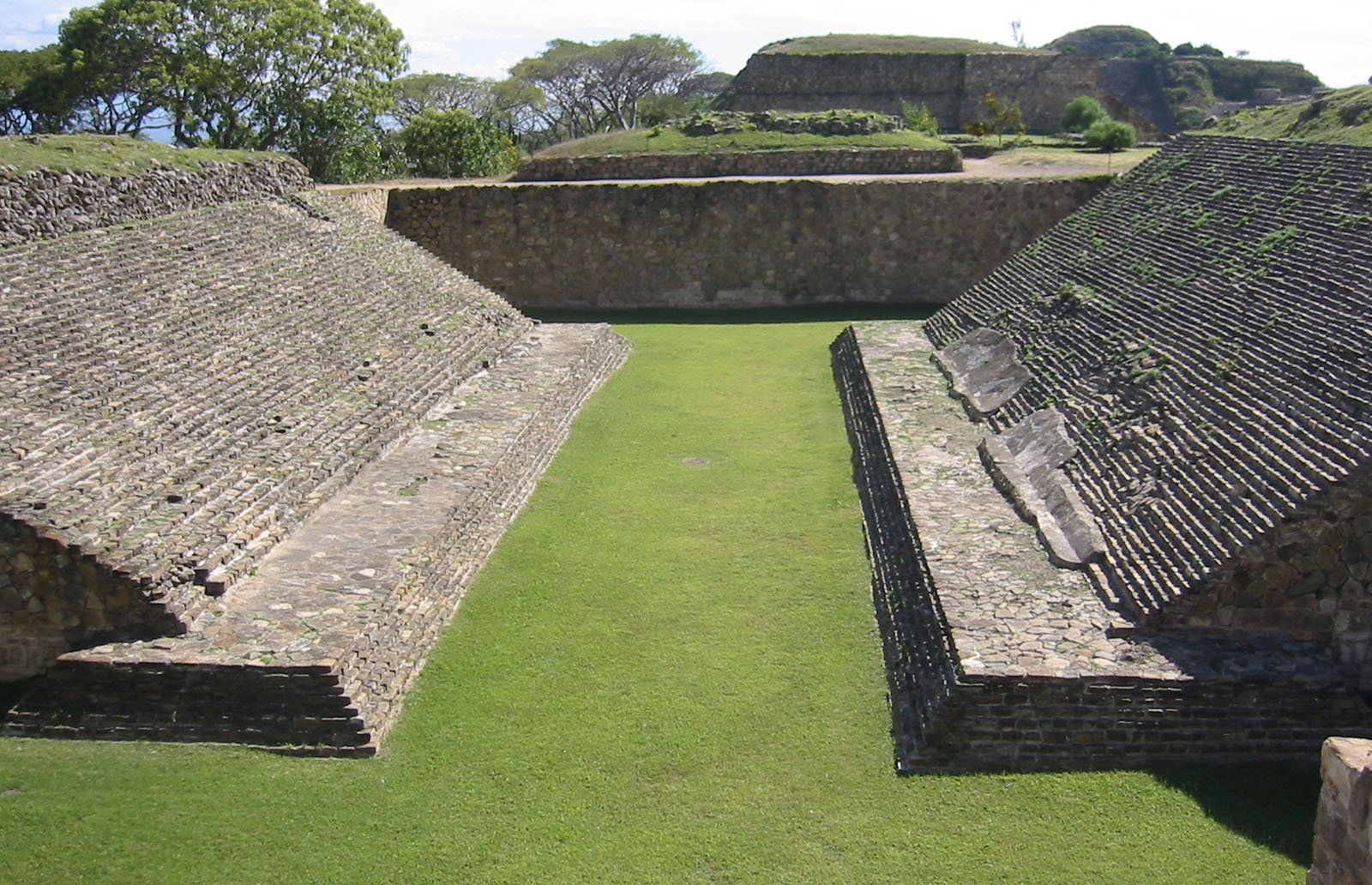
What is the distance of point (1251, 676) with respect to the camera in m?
6.48

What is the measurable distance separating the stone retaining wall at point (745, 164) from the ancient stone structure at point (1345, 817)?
18030mm

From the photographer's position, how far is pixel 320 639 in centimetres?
686

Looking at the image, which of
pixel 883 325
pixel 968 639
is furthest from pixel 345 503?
pixel 883 325

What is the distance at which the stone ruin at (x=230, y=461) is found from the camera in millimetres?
6695

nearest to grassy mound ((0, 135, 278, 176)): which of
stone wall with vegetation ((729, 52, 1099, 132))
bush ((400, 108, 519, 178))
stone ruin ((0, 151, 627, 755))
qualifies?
stone ruin ((0, 151, 627, 755))

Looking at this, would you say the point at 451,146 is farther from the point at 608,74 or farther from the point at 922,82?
→ the point at 608,74

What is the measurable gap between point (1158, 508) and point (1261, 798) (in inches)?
82.9

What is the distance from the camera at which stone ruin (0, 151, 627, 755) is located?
264 inches

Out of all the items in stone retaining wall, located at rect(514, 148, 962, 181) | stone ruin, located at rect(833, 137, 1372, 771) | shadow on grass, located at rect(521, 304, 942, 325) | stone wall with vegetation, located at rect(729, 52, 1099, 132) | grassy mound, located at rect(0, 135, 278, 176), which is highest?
stone wall with vegetation, located at rect(729, 52, 1099, 132)

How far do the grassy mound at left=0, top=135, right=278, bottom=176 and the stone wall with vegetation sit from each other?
19.9 m

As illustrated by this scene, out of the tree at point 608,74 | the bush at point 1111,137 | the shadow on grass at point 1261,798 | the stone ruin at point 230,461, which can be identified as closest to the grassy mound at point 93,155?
the stone ruin at point 230,461

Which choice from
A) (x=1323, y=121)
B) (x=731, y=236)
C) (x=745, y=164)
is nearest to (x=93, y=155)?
(x=731, y=236)

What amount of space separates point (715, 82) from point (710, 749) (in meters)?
40.6

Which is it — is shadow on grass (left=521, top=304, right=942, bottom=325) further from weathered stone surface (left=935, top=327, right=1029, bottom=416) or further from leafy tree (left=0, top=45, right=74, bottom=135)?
leafy tree (left=0, top=45, right=74, bottom=135)
